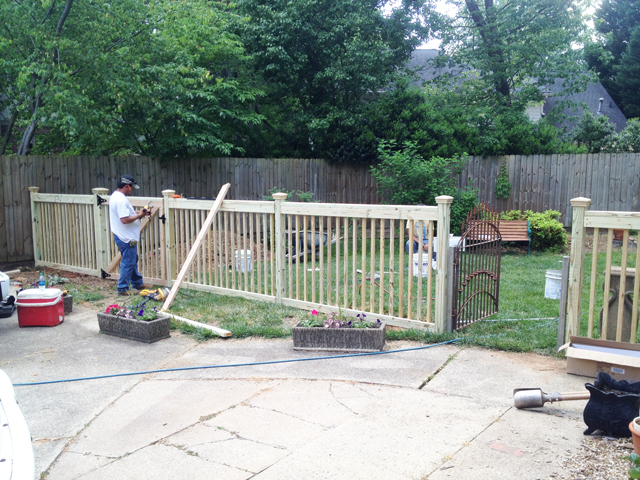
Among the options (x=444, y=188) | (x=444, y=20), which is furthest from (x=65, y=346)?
(x=444, y=20)

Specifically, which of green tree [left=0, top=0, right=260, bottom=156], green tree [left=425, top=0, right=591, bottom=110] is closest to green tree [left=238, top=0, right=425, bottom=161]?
green tree [left=0, top=0, right=260, bottom=156]

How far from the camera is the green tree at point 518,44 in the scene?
17.9 metres

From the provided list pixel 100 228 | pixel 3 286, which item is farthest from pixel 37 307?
pixel 100 228

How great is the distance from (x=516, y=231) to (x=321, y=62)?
7676mm

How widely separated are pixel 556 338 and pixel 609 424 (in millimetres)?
2281

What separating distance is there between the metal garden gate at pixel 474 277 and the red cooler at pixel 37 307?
184 inches

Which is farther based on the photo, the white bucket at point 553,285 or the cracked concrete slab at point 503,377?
the white bucket at point 553,285

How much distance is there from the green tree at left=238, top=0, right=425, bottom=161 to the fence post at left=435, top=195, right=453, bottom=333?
9.40 metres

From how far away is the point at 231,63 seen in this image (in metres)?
15.7

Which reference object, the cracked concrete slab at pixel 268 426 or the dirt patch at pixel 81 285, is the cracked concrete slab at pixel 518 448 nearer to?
the cracked concrete slab at pixel 268 426

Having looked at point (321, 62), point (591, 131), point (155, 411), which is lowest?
point (155, 411)

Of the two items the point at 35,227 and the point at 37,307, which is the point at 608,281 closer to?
the point at 37,307

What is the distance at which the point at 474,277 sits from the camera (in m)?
6.41

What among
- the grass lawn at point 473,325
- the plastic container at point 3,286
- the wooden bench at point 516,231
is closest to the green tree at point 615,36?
the wooden bench at point 516,231
